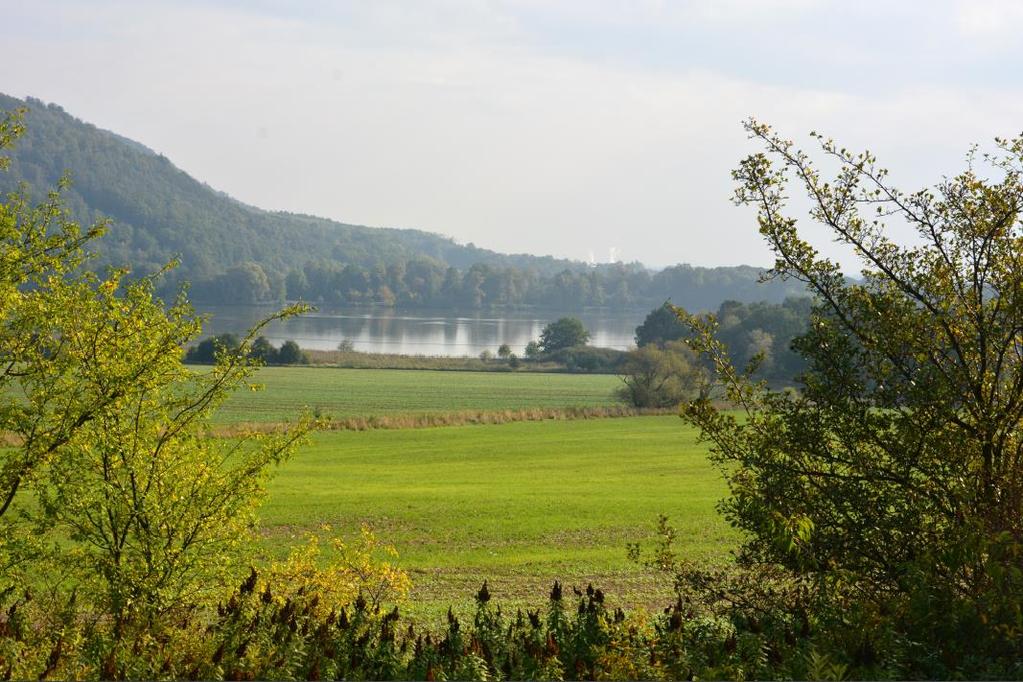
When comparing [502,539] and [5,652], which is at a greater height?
[5,652]

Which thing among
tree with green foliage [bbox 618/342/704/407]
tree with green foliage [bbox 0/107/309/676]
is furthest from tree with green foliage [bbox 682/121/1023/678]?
tree with green foliage [bbox 618/342/704/407]

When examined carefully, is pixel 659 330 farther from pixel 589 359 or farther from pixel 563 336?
pixel 563 336

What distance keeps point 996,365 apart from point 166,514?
7.29 m

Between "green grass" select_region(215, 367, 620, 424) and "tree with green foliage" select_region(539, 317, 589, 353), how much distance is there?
16597mm

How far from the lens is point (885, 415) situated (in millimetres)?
8688

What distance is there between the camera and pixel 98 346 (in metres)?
9.78

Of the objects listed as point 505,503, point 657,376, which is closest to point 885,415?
point 505,503

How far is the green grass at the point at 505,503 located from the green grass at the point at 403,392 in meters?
14.0

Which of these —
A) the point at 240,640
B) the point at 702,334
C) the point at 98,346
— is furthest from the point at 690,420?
the point at 98,346

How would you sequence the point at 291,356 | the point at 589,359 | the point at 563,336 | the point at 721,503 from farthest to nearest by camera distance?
the point at 563,336
the point at 589,359
the point at 291,356
the point at 721,503

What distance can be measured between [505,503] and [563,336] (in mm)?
80993

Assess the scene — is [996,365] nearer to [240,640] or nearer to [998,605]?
[998,605]

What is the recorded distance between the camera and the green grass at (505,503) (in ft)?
65.8

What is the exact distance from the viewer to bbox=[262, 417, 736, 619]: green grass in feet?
65.8
